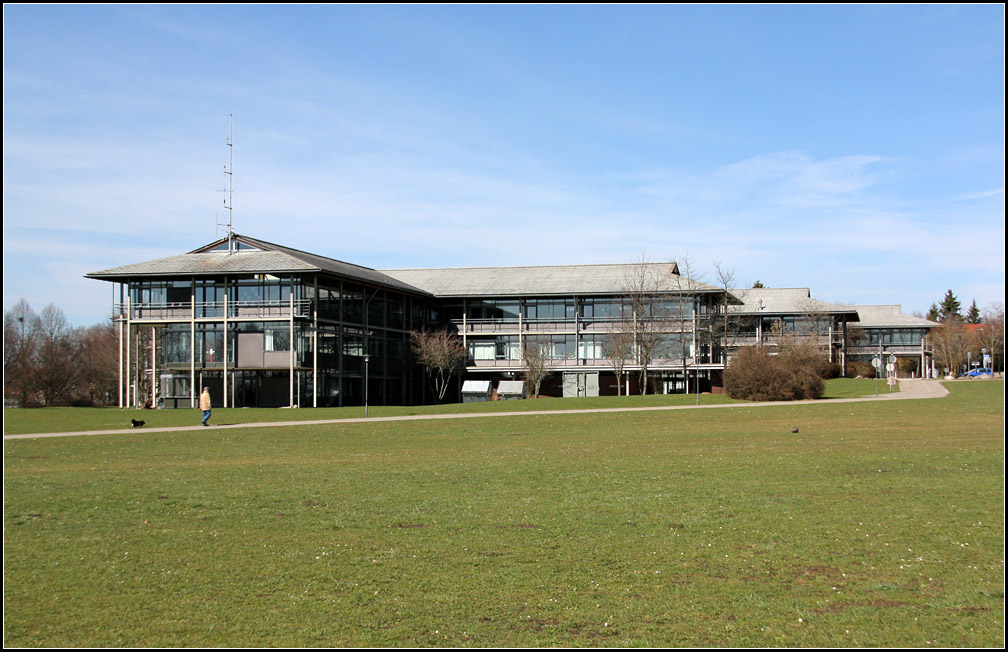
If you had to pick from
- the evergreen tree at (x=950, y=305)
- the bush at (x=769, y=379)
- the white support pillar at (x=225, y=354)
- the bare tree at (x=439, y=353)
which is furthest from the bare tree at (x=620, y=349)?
the evergreen tree at (x=950, y=305)

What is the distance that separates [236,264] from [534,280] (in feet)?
80.3

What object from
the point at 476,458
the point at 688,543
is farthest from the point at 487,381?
the point at 688,543

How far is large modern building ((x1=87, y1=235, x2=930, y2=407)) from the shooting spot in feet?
184

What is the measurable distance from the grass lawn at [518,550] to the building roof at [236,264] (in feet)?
111

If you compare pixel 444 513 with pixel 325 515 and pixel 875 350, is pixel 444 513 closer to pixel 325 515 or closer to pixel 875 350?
pixel 325 515

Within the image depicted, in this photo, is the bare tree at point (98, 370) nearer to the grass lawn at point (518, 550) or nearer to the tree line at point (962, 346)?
the grass lawn at point (518, 550)

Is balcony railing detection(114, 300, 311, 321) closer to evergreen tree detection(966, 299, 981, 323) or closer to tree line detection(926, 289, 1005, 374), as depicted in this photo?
tree line detection(926, 289, 1005, 374)

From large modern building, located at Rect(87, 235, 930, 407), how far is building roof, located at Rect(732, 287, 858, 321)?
1.15 m

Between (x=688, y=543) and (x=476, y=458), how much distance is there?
11.1 meters

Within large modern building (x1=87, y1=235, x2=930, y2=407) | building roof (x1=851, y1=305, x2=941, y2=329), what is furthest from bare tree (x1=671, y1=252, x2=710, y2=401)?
building roof (x1=851, y1=305, x2=941, y2=329)

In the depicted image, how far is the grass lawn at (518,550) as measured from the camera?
8.32 meters

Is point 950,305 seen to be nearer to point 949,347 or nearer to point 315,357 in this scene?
point 949,347

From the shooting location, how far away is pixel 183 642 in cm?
808

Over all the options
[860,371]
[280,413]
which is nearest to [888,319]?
[860,371]
